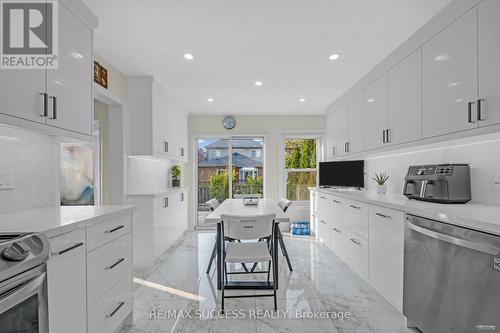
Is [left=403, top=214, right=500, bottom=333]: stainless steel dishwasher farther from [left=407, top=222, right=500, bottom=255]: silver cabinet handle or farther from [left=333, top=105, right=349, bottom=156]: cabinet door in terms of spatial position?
[left=333, top=105, right=349, bottom=156]: cabinet door

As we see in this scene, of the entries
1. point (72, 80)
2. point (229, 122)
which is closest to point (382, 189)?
point (72, 80)

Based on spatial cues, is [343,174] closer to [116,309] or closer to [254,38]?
[254,38]

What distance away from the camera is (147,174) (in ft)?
13.5

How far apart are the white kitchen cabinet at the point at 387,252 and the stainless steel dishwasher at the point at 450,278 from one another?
9cm

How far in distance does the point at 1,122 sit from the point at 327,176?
4457mm

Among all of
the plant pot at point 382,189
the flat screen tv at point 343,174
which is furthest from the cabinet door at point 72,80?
the flat screen tv at point 343,174

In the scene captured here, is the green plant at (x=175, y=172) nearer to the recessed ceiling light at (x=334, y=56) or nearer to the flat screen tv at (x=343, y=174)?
the flat screen tv at (x=343, y=174)

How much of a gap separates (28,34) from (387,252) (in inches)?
123

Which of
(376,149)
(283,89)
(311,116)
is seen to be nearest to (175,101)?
(283,89)

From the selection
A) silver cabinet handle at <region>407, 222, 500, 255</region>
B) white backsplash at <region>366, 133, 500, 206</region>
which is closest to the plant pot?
white backsplash at <region>366, 133, 500, 206</region>

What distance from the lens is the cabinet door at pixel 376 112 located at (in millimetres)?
3090

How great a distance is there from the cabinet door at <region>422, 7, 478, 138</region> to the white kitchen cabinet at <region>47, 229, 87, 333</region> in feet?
8.65

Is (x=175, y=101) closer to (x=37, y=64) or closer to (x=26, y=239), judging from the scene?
(x=37, y=64)

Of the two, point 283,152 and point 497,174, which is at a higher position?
point 283,152
